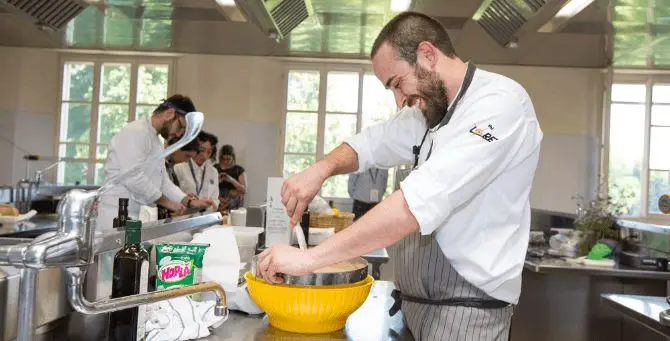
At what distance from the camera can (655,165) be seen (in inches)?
218

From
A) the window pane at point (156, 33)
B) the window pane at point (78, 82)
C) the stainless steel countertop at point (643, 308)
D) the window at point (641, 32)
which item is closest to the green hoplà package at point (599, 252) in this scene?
the stainless steel countertop at point (643, 308)

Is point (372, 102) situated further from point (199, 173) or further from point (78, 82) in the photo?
point (78, 82)

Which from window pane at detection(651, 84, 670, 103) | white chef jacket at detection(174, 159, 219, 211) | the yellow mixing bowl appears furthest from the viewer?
white chef jacket at detection(174, 159, 219, 211)

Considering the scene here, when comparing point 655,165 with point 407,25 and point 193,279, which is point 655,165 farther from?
point 193,279

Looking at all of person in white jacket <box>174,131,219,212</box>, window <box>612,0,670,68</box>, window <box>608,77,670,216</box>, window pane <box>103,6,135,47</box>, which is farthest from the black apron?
window <box>608,77,670,216</box>

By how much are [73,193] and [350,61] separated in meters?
5.99

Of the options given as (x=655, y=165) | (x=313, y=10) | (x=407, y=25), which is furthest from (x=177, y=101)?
(x=655, y=165)

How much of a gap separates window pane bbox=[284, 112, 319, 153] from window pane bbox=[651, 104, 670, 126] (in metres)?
3.46

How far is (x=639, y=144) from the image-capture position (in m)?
5.83

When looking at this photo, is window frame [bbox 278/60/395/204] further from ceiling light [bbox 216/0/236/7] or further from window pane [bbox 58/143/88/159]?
ceiling light [bbox 216/0/236/7]

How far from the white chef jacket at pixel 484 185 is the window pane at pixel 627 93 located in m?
5.14

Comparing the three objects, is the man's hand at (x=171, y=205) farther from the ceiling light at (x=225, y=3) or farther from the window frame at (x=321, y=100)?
the window frame at (x=321, y=100)

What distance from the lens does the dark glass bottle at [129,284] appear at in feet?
3.47

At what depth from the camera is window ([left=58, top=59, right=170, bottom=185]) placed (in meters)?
6.76
